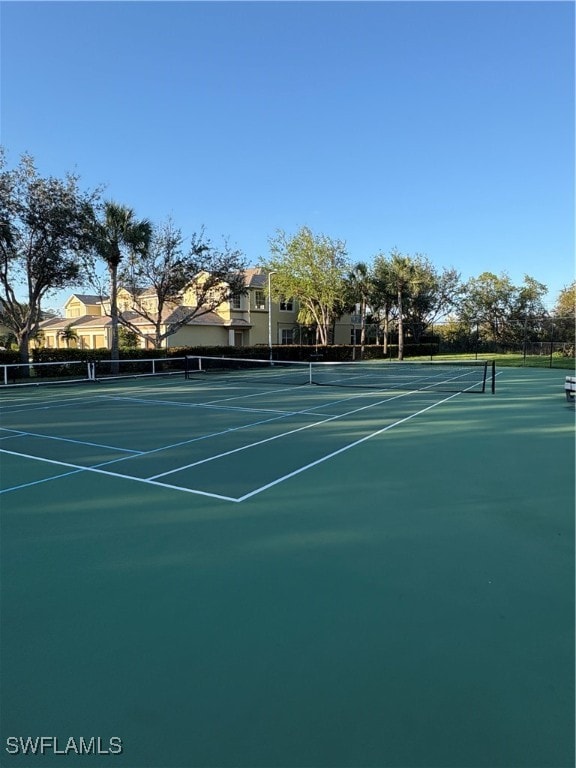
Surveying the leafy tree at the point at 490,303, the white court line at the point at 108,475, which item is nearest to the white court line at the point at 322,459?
the white court line at the point at 108,475

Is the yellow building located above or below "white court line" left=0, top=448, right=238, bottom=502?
above

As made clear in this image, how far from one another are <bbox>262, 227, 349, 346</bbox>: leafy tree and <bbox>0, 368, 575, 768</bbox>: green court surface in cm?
3605

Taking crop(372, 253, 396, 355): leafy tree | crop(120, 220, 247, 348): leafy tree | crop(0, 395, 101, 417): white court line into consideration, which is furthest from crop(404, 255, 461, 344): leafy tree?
crop(0, 395, 101, 417): white court line

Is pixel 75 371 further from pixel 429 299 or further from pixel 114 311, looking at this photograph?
pixel 429 299

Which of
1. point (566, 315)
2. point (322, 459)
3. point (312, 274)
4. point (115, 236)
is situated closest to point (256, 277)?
point (312, 274)

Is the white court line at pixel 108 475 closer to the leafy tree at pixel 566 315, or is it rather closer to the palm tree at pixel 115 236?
the palm tree at pixel 115 236

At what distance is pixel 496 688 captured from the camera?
2.44 m

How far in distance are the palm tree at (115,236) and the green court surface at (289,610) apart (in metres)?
19.4

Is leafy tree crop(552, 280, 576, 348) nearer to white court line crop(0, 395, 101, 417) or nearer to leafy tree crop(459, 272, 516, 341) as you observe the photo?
leafy tree crop(459, 272, 516, 341)

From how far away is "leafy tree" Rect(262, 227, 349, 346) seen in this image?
42219mm

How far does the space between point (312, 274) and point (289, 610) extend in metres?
40.7

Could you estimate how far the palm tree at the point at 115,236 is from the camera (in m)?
24.5

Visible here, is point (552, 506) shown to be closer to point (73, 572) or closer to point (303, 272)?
point (73, 572)

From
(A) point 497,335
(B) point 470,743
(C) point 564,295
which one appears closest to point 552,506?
(B) point 470,743
